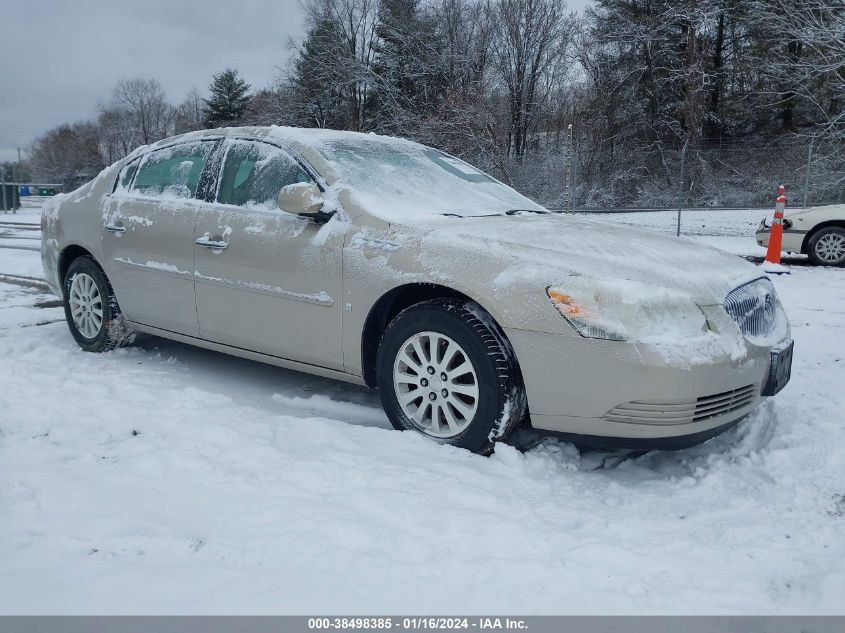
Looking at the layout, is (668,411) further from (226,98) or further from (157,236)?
(226,98)

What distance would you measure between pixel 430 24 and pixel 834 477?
33.7m

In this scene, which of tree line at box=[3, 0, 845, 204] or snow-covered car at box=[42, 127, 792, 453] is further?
tree line at box=[3, 0, 845, 204]

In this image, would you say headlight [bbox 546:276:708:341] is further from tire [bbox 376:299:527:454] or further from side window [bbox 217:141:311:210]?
side window [bbox 217:141:311:210]

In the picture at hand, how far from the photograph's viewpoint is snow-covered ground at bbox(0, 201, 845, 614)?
2.01m

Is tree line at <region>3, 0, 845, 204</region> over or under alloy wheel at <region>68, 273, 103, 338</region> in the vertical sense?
over

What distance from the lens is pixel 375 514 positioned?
2.46 meters

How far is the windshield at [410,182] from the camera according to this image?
3520 millimetres

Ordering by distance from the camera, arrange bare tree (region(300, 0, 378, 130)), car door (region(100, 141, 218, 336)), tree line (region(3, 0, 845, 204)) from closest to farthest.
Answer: car door (region(100, 141, 218, 336)), tree line (region(3, 0, 845, 204)), bare tree (region(300, 0, 378, 130))

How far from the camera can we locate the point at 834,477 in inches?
111

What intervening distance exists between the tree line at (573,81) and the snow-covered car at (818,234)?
1108 cm

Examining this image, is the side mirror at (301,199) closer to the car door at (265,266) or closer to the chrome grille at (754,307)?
the car door at (265,266)

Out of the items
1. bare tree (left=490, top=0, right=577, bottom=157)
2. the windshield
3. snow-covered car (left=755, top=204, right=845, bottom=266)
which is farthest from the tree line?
the windshield
